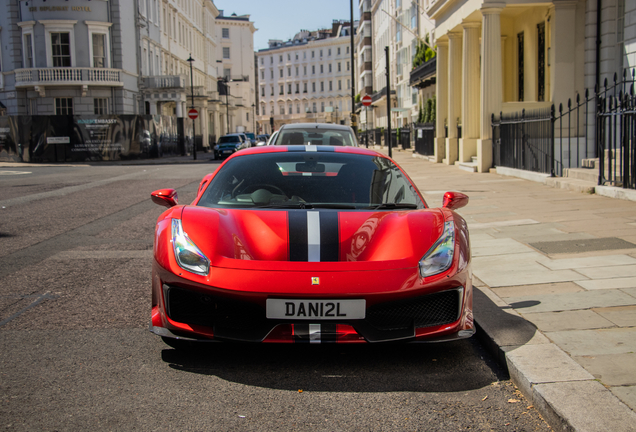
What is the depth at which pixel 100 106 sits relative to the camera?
4266 cm

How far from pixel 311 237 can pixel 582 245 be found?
4471 millimetres

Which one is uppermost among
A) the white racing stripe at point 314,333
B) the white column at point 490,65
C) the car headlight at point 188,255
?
the white column at point 490,65

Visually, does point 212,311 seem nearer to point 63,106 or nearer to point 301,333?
point 301,333

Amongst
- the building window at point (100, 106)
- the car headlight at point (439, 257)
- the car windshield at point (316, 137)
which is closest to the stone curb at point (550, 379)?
the car headlight at point (439, 257)

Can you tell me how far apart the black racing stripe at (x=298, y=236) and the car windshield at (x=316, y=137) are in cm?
728

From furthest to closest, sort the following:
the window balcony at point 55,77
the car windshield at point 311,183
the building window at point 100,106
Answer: the building window at point 100,106 < the window balcony at point 55,77 < the car windshield at point 311,183

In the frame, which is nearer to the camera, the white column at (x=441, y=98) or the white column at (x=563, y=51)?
the white column at (x=563, y=51)

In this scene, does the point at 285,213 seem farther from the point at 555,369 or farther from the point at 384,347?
the point at 555,369

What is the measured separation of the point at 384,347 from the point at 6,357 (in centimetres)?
235

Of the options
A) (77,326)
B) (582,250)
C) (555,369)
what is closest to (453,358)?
(555,369)

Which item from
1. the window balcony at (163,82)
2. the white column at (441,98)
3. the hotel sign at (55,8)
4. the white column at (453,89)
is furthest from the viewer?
the window balcony at (163,82)

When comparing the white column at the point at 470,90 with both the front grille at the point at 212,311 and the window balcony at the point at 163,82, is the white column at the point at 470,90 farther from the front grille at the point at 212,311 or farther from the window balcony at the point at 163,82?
the window balcony at the point at 163,82

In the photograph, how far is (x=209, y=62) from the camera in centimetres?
7562

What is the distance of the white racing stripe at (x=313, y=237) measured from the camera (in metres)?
3.70
